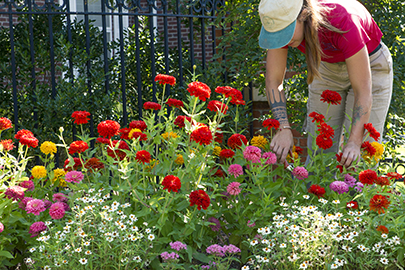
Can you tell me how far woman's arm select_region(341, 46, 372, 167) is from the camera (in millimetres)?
2355

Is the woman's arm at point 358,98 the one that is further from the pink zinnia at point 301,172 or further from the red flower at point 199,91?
the red flower at point 199,91

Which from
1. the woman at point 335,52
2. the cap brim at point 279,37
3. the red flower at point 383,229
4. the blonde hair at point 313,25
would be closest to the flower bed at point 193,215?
the red flower at point 383,229

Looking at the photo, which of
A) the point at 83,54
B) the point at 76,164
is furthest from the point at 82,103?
the point at 76,164

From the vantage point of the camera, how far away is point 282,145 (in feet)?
8.45

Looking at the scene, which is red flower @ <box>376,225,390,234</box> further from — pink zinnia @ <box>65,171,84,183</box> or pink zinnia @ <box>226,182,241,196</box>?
pink zinnia @ <box>65,171,84,183</box>

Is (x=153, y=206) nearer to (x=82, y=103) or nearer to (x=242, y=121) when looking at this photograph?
(x=82, y=103)

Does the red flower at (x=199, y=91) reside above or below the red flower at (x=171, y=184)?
above

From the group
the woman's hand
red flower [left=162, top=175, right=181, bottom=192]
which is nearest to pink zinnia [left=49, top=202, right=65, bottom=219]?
red flower [left=162, top=175, right=181, bottom=192]

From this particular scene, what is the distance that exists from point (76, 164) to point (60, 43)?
1744 mm

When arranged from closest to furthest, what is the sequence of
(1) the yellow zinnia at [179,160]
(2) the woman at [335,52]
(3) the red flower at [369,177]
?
(3) the red flower at [369,177] → (2) the woman at [335,52] → (1) the yellow zinnia at [179,160]

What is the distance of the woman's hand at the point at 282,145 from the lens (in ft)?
8.39

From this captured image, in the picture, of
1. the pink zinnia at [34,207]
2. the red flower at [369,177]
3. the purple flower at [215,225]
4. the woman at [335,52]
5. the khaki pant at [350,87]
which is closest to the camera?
the red flower at [369,177]

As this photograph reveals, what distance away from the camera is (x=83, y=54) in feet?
12.6

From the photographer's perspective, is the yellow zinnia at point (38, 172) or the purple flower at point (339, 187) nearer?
the purple flower at point (339, 187)
